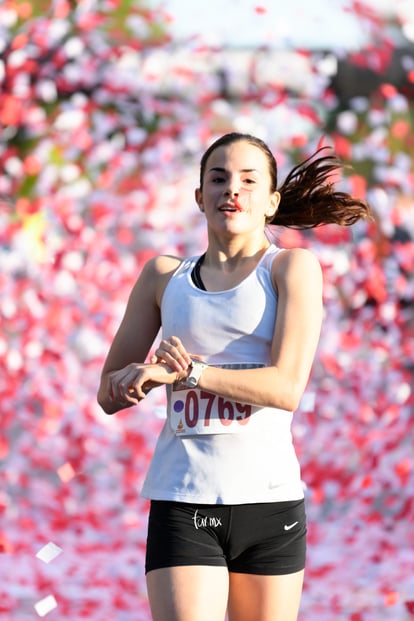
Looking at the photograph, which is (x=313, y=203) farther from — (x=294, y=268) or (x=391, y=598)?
(x=391, y=598)

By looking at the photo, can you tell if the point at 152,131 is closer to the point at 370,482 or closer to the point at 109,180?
the point at 109,180

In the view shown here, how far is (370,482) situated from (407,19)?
3410 mm

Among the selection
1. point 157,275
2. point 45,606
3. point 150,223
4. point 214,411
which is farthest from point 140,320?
point 150,223

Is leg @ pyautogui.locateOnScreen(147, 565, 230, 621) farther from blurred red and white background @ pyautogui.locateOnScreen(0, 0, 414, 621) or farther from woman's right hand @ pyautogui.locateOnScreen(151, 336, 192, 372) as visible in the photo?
blurred red and white background @ pyautogui.locateOnScreen(0, 0, 414, 621)

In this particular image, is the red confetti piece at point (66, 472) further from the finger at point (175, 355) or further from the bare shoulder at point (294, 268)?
the finger at point (175, 355)

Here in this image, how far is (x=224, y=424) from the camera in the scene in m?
2.66

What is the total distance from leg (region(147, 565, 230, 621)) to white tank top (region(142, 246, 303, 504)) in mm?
155

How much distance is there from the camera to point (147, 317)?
2916 millimetres

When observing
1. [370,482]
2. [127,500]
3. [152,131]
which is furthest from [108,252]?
[370,482]

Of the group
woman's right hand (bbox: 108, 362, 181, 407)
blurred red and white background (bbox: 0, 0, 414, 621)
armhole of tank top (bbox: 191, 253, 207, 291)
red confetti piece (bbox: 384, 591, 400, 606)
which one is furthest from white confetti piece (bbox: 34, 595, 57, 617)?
woman's right hand (bbox: 108, 362, 181, 407)

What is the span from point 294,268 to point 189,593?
74 cm

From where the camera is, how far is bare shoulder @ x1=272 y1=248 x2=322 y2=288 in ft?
8.91

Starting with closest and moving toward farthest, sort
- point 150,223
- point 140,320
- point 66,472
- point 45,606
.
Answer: point 140,320 < point 45,606 < point 66,472 < point 150,223

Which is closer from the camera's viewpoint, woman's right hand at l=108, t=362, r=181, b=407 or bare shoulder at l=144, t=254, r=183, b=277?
woman's right hand at l=108, t=362, r=181, b=407
